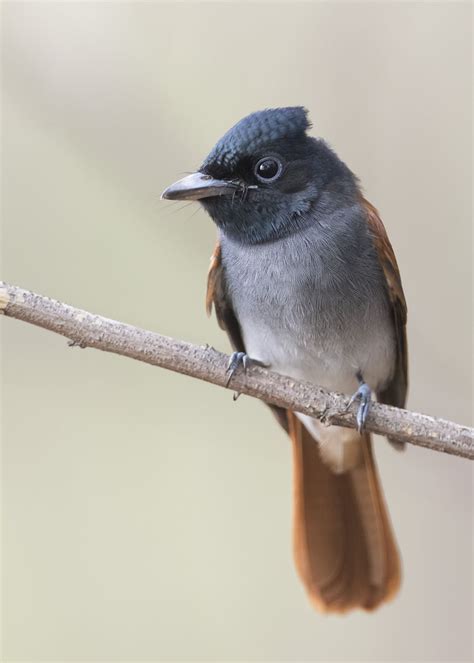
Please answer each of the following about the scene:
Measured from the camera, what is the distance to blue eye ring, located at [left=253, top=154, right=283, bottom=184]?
3541 millimetres

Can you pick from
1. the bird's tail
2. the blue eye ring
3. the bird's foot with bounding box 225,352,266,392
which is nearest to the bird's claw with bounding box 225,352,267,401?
the bird's foot with bounding box 225,352,266,392

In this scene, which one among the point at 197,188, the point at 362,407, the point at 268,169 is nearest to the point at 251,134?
the point at 268,169

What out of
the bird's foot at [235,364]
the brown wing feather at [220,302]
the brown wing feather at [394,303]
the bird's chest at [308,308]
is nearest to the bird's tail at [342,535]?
the brown wing feather at [394,303]

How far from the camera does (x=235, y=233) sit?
12.2ft

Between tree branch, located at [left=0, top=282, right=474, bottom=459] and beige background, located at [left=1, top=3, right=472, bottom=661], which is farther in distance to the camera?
beige background, located at [left=1, top=3, right=472, bottom=661]

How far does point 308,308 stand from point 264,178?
54 centimetres

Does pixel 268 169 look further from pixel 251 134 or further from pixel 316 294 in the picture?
pixel 316 294

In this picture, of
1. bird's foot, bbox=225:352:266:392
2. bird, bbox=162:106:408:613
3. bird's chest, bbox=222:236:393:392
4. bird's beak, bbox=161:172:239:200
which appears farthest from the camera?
bird's chest, bbox=222:236:393:392

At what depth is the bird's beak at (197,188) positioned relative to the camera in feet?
11.2

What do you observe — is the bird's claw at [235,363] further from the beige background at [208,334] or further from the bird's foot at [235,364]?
the beige background at [208,334]

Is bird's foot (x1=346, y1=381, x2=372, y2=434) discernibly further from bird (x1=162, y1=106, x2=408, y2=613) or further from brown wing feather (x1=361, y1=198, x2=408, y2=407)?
brown wing feather (x1=361, y1=198, x2=408, y2=407)

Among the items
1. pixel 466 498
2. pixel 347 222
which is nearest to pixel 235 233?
pixel 347 222

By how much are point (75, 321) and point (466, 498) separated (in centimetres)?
258

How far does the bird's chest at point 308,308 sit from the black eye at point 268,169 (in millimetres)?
272
